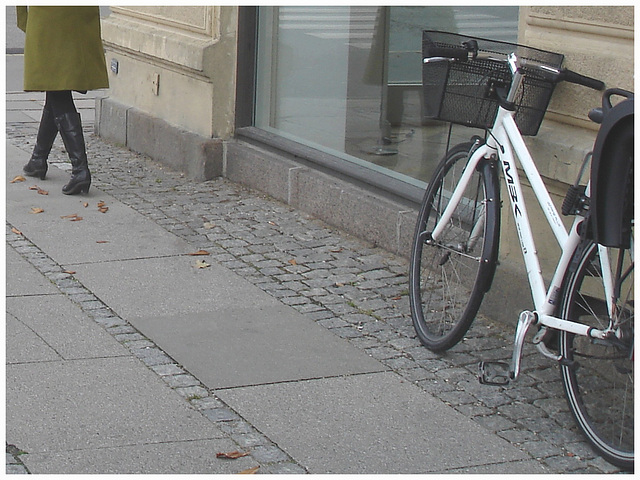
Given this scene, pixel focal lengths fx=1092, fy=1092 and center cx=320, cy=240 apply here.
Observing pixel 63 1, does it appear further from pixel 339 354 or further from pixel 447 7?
pixel 339 354

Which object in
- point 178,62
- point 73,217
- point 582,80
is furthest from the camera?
point 178,62

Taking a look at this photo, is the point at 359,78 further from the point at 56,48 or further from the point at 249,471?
the point at 249,471

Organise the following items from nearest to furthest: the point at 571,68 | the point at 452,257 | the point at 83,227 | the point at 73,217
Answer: the point at 571,68
the point at 452,257
the point at 83,227
the point at 73,217

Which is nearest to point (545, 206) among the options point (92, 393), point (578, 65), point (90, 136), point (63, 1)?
point (578, 65)

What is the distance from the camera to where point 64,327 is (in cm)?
509

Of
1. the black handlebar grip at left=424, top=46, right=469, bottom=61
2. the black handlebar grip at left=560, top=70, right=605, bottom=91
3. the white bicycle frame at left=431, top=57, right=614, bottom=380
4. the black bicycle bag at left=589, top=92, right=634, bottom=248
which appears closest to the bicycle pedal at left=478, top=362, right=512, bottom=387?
the white bicycle frame at left=431, top=57, right=614, bottom=380

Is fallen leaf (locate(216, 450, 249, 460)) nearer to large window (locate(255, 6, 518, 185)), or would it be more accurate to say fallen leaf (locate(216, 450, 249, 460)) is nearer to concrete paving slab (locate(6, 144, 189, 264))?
concrete paving slab (locate(6, 144, 189, 264))

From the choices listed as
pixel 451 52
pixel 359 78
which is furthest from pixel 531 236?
pixel 359 78

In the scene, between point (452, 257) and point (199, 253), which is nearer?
point (452, 257)

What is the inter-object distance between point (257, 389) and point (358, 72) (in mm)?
3494

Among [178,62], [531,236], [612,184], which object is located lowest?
[531,236]

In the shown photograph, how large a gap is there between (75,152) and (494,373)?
161 inches

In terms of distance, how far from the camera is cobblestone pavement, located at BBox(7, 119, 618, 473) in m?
4.11

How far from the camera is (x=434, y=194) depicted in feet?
17.3
